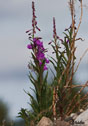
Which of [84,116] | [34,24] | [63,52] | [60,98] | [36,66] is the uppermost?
[34,24]

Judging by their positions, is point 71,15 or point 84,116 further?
point 71,15

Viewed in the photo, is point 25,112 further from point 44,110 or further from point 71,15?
point 71,15

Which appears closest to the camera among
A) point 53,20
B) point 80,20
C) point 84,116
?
point 84,116

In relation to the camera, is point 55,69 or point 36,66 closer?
point 36,66

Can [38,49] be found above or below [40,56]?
above

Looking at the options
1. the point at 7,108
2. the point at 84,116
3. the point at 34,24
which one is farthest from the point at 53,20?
the point at 7,108

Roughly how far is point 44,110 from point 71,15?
1832mm

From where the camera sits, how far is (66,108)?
6133 millimetres

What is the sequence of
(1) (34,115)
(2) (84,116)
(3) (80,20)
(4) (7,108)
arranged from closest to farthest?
(2) (84,116), (3) (80,20), (1) (34,115), (4) (7,108)

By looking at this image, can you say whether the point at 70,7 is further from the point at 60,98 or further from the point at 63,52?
the point at 60,98

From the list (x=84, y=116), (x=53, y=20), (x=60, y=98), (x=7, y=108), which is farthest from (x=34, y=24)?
(x=7, y=108)

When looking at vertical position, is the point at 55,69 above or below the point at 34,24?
below

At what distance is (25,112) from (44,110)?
18.0 inches

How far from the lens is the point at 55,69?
248 inches
